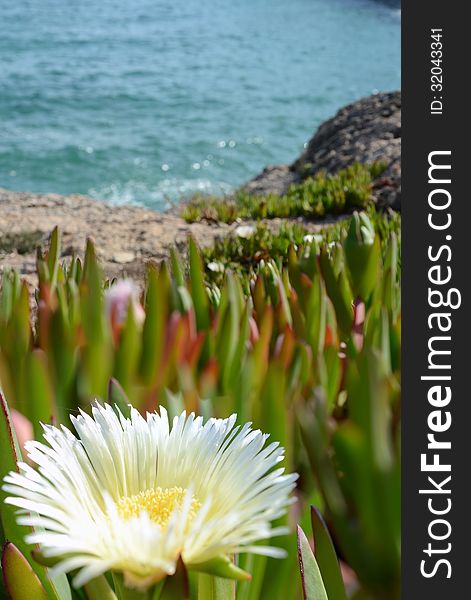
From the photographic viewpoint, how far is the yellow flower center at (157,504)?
20.5 inches

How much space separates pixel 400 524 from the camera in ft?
2.66

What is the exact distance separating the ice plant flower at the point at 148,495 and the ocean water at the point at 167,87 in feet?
20.9

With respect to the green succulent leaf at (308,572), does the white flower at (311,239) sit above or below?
above

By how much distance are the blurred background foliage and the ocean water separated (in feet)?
17.9

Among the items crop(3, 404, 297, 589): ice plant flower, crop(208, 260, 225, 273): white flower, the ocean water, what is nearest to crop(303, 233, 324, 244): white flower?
crop(208, 260, 225, 273): white flower

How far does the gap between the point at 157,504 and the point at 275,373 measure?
0.28 meters

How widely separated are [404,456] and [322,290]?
0.55 m

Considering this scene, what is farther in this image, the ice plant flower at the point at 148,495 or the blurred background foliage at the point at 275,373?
the blurred background foliage at the point at 275,373

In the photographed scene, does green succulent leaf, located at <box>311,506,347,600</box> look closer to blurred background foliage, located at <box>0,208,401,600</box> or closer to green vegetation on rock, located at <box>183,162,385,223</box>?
blurred background foliage, located at <box>0,208,401,600</box>

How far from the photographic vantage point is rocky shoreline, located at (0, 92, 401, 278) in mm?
3525

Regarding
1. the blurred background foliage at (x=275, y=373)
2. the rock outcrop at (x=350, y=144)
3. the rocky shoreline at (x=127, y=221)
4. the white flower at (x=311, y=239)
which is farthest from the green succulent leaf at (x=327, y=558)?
the rock outcrop at (x=350, y=144)

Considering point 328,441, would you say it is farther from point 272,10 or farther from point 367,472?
point 272,10

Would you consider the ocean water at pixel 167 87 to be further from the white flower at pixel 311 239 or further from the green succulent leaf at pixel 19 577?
the green succulent leaf at pixel 19 577

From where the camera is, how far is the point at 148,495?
543 millimetres
